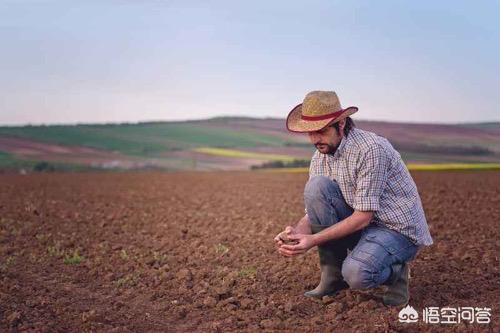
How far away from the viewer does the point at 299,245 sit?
469cm

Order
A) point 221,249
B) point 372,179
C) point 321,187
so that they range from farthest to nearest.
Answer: point 221,249
point 321,187
point 372,179

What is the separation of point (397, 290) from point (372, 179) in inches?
36.2

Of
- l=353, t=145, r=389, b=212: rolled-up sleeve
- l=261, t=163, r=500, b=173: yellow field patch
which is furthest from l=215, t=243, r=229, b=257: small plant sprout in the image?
l=261, t=163, r=500, b=173: yellow field patch

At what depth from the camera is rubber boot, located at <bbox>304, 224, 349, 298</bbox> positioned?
5.22m

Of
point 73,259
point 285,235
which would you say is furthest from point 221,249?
point 285,235

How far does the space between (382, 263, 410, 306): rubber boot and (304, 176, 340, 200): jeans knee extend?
2.35ft

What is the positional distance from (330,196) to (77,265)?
11.7 feet

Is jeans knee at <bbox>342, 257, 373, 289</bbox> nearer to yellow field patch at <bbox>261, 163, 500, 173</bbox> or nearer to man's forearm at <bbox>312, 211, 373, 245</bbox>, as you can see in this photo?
man's forearm at <bbox>312, 211, 373, 245</bbox>

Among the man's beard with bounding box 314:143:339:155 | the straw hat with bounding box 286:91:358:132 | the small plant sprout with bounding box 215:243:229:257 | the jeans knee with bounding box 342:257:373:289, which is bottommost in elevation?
the small plant sprout with bounding box 215:243:229:257

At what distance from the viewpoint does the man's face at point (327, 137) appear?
15.5ft

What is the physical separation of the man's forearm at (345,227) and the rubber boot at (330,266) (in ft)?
1.36

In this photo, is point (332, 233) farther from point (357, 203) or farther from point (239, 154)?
point (239, 154)

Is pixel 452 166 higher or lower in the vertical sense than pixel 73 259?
higher

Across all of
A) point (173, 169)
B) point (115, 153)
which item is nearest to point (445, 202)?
point (173, 169)
